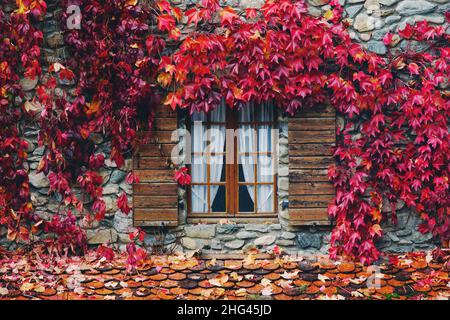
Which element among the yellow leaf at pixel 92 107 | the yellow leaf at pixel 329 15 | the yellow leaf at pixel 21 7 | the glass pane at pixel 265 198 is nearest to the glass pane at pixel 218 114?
the glass pane at pixel 265 198

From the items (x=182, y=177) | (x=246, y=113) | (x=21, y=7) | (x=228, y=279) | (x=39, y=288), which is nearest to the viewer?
(x=39, y=288)

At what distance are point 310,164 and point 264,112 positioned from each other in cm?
71

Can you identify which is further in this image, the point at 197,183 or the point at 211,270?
the point at 197,183

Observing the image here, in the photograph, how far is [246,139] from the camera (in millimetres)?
5879

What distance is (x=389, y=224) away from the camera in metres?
5.84

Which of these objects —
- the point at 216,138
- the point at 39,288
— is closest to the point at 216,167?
the point at 216,138

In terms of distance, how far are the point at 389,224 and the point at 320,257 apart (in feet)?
2.58

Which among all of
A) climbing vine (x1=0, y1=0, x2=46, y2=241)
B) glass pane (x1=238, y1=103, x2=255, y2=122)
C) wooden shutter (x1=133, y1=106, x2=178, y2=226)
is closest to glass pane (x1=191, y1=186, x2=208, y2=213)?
wooden shutter (x1=133, y1=106, x2=178, y2=226)

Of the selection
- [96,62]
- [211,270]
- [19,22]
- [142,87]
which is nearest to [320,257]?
[211,270]

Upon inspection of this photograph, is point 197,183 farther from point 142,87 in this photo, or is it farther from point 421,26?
point 421,26

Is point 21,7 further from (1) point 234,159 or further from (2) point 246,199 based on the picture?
(2) point 246,199

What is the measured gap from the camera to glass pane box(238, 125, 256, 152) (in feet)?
19.3

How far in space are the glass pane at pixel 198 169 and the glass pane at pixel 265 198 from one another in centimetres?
59

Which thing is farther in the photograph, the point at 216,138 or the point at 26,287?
the point at 216,138
